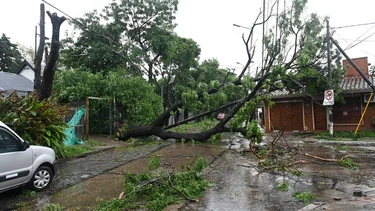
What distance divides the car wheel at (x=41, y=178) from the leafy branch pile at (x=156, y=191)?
6.11 ft

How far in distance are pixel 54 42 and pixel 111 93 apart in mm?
7116

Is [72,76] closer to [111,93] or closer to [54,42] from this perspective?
[111,93]

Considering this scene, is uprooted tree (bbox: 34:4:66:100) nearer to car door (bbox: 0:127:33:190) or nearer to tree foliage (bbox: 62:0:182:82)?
car door (bbox: 0:127:33:190)

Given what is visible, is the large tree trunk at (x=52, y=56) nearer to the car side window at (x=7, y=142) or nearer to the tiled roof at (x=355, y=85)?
the car side window at (x=7, y=142)

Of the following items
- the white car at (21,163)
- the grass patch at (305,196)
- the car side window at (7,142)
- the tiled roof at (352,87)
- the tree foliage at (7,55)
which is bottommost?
the grass patch at (305,196)

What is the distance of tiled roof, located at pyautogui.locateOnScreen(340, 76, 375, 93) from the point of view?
16625mm

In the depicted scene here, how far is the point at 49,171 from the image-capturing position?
6355 mm

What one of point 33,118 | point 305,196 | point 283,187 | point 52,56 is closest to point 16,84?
point 52,56

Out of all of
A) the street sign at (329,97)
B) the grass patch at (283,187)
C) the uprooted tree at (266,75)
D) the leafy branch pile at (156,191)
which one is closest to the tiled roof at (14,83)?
→ the uprooted tree at (266,75)

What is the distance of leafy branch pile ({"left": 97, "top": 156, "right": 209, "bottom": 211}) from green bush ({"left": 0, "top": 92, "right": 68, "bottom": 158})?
4006mm

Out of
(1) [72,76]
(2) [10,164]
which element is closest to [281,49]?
(1) [72,76]

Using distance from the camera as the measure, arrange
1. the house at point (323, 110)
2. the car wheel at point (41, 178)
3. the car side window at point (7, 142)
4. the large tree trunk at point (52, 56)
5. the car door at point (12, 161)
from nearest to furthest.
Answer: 1. the car door at point (12, 161)
2. the car side window at point (7, 142)
3. the car wheel at point (41, 178)
4. the large tree trunk at point (52, 56)
5. the house at point (323, 110)

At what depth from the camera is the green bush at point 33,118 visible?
8.02 metres

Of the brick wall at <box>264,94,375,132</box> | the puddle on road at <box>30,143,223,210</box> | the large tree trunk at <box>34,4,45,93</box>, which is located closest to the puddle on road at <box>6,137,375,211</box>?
the puddle on road at <box>30,143,223,210</box>
